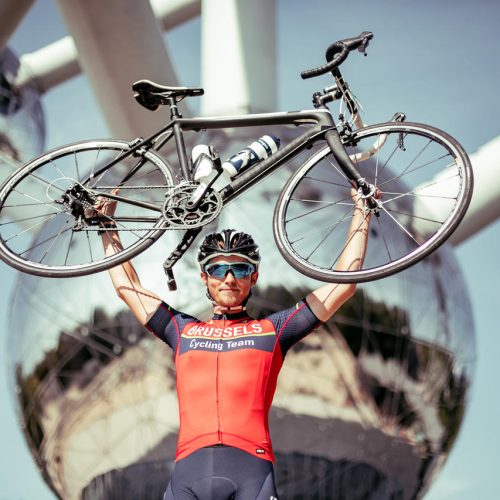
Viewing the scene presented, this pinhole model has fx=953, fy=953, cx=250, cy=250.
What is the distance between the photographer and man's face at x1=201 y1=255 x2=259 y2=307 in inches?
201

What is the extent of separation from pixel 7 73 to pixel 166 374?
10.4 metres

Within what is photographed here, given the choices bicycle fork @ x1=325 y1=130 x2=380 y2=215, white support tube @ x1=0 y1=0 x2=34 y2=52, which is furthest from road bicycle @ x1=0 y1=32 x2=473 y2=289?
white support tube @ x1=0 y1=0 x2=34 y2=52

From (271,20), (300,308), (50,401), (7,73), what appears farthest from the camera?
(7,73)

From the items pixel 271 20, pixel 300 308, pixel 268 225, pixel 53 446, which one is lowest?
pixel 300 308

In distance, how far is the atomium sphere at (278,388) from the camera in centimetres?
886

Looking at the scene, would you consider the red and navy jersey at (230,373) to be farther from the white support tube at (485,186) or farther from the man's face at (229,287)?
the white support tube at (485,186)

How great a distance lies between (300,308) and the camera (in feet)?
16.6

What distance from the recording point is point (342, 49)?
5.43 m

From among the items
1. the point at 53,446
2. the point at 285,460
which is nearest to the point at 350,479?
the point at 285,460

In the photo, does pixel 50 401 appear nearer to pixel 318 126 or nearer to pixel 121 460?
pixel 121 460

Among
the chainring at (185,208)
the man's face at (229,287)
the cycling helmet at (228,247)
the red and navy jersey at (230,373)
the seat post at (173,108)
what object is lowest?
the red and navy jersey at (230,373)

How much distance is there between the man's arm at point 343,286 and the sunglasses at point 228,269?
370mm

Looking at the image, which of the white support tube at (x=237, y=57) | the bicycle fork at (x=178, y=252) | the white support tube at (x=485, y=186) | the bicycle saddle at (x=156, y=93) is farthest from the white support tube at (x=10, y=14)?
the white support tube at (x=485, y=186)

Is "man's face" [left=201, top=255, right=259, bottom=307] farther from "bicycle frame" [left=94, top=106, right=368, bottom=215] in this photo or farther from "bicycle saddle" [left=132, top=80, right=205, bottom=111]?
"bicycle saddle" [left=132, top=80, right=205, bottom=111]
